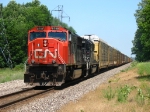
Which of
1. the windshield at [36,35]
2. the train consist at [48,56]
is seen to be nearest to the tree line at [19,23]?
the windshield at [36,35]

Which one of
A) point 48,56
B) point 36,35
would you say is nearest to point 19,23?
point 36,35

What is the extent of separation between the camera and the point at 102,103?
456 inches

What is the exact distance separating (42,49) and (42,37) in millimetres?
866

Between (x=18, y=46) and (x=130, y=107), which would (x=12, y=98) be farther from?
(x=18, y=46)

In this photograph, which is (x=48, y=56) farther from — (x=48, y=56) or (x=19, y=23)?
(x=19, y=23)

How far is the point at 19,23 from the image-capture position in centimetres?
8194

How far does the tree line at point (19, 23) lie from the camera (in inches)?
2653

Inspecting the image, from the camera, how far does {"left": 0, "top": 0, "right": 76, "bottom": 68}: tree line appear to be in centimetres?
6738

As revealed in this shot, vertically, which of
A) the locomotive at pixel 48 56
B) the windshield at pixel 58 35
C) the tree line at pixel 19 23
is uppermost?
the tree line at pixel 19 23

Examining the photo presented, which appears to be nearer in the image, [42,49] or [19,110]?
[19,110]

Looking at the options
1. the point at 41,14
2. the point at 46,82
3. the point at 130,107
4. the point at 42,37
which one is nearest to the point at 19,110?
the point at 130,107

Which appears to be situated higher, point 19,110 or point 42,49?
point 42,49

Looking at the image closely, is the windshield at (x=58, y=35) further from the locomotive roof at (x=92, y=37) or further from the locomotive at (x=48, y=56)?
the locomotive roof at (x=92, y=37)

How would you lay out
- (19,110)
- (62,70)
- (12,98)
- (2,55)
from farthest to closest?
(2,55)
(62,70)
(12,98)
(19,110)
